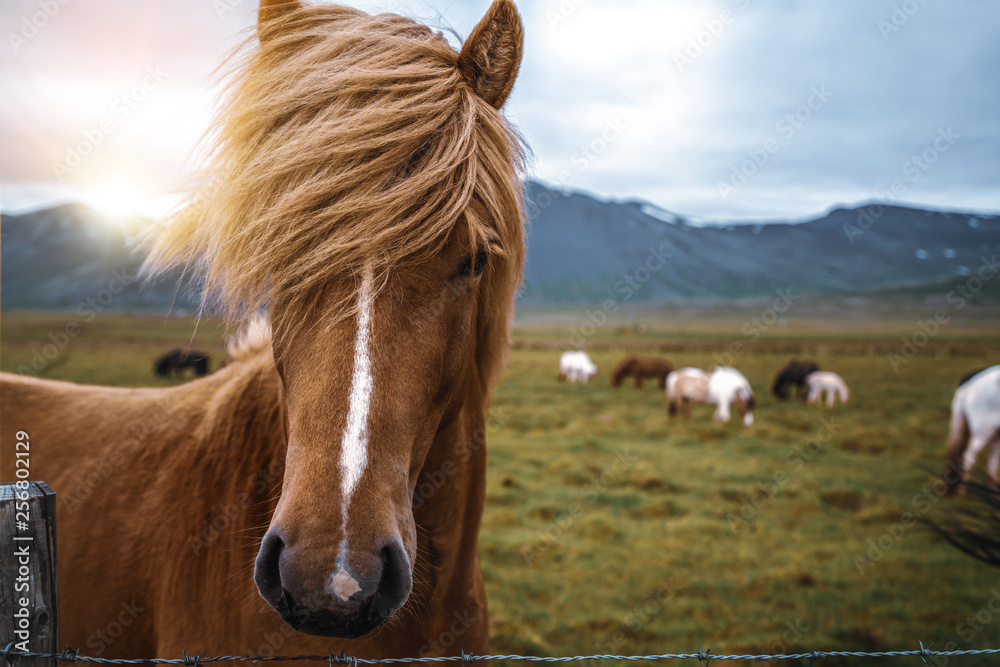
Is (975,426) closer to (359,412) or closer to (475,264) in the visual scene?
(475,264)

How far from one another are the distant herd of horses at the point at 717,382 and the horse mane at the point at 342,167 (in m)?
14.6

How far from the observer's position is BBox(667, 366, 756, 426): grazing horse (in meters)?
14.4

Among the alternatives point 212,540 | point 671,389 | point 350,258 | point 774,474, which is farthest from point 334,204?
point 671,389

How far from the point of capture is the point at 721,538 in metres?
7.32

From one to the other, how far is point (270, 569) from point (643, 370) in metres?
21.0

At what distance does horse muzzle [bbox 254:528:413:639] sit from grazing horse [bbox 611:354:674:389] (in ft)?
66.6

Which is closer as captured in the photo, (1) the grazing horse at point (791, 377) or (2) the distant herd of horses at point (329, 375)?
(2) the distant herd of horses at point (329, 375)

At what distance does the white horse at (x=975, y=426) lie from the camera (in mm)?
8453

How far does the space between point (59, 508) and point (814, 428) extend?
16339 millimetres

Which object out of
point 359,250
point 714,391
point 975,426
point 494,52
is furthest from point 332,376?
point 714,391

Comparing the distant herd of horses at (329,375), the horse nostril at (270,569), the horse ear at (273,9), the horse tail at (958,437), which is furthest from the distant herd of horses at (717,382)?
the horse nostril at (270,569)

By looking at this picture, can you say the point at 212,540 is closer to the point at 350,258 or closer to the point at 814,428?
the point at 350,258

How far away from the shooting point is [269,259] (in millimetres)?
1365

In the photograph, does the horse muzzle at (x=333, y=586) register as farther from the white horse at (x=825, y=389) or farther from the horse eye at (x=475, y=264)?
the white horse at (x=825, y=389)
